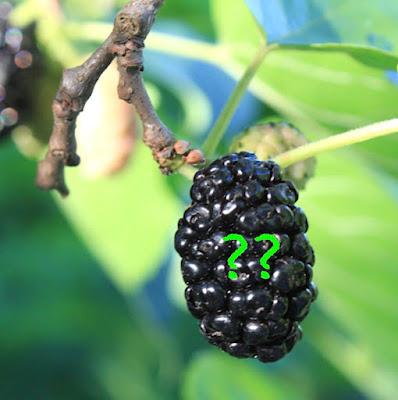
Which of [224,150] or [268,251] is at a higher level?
[268,251]

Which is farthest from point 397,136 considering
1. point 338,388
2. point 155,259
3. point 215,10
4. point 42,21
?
point 338,388

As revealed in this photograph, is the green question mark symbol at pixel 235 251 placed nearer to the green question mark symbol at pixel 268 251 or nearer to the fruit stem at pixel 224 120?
the green question mark symbol at pixel 268 251

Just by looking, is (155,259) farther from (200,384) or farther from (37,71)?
(37,71)

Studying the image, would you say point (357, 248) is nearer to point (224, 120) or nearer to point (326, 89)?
point (326, 89)

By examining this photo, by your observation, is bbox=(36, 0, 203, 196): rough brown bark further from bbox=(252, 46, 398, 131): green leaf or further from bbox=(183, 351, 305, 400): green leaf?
bbox=(183, 351, 305, 400): green leaf

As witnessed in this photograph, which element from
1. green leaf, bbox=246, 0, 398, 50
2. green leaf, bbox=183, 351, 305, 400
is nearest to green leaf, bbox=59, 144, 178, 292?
green leaf, bbox=183, 351, 305, 400

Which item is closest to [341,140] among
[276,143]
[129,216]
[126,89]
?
[276,143]
